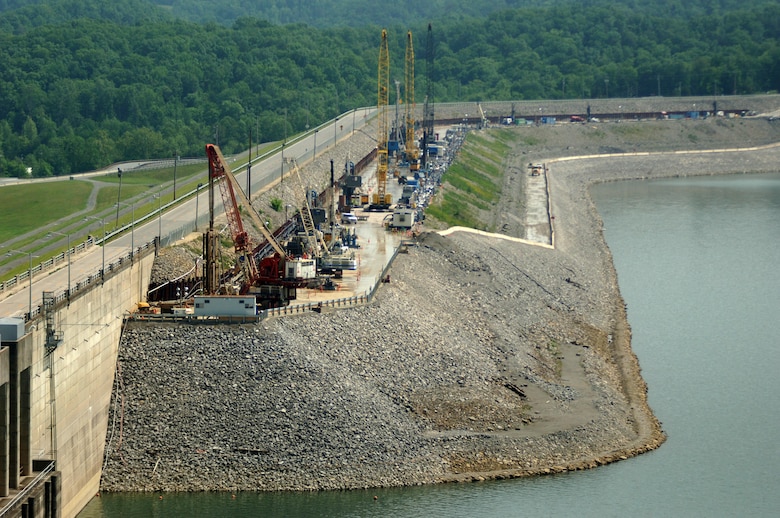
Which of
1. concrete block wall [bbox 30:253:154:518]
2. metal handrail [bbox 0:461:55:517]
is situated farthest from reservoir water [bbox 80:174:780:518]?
metal handrail [bbox 0:461:55:517]

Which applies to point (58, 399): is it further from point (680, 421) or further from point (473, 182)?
point (473, 182)

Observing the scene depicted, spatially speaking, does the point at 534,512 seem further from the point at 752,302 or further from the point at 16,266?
the point at 752,302

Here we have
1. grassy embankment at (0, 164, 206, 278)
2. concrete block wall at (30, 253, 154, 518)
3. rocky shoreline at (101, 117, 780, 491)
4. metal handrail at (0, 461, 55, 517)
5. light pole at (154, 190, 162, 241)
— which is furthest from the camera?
grassy embankment at (0, 164, 206, 278)

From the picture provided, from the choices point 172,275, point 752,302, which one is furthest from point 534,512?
point 752,302

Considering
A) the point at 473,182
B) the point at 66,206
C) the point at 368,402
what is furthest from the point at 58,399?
the point at 473,182

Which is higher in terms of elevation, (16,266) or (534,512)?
(16,266)

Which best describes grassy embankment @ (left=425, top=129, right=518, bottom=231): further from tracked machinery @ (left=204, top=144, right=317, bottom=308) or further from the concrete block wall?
the concrete block wall
